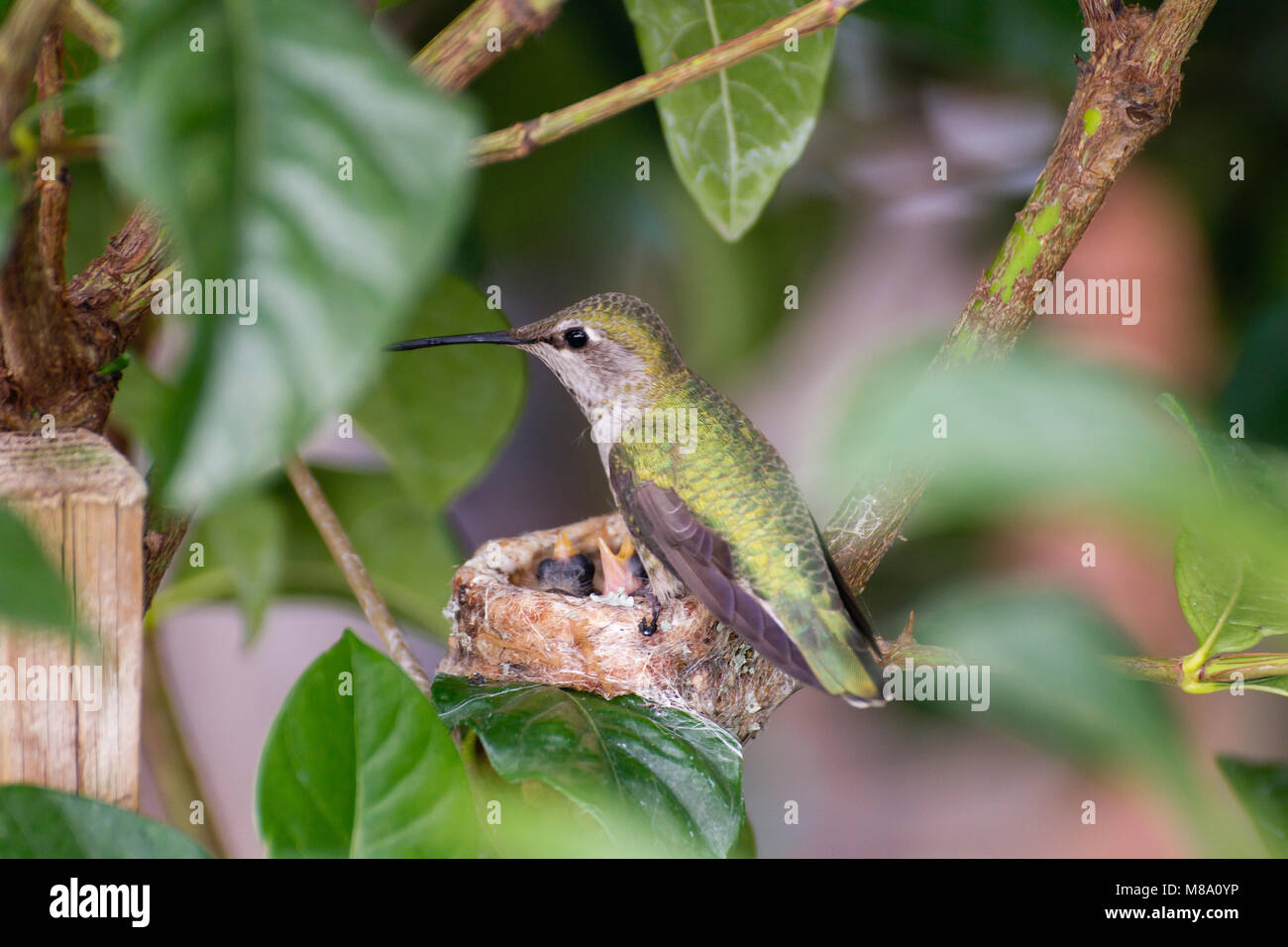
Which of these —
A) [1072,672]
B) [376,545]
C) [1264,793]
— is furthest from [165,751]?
[1264,793]

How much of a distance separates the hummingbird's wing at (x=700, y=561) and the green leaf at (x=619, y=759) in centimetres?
9

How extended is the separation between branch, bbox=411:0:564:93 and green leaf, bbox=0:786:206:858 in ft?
1.40

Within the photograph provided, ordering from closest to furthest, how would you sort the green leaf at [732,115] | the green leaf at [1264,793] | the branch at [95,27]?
the branch at [95,27], the green leaf at [1264,793], the green leaf at [732,115]

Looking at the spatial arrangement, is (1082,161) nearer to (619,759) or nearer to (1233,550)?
(1233,550)

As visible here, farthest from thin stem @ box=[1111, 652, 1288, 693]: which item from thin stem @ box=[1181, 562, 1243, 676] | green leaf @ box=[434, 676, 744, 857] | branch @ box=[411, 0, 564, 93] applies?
branch @ box=[411, 0, 564, 93]

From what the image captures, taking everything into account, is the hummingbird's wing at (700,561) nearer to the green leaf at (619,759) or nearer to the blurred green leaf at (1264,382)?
the green leaf at (619,759)

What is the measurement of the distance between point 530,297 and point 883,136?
641mm

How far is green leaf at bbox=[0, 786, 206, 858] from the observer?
0.46 metres

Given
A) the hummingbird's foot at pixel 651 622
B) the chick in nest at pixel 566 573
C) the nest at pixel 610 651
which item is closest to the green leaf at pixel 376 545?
the nest at pixel 610 651

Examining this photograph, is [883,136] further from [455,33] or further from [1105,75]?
[455,33]

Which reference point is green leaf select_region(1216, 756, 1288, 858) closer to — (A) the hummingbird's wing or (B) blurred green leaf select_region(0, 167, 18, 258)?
(A) the hummingbird's wing

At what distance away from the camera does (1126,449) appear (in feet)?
1.23

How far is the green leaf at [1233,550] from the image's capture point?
0.53 metres

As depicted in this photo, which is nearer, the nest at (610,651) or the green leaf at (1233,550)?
the green leaf at (1233,550)
